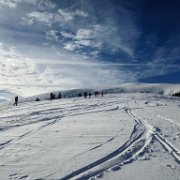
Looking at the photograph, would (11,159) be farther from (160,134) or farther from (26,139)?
(160,134)

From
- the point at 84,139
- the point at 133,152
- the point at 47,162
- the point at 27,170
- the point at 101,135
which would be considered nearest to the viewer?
the point at 27,170

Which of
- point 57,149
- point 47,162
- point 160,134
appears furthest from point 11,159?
point 160,134

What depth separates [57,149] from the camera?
27.2ft

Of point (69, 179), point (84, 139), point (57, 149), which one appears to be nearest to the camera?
point (69, 179)

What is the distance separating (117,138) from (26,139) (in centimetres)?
388

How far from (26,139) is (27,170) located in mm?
3973

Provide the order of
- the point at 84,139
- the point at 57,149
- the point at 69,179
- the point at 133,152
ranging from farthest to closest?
1. the point at 84,139
2. the point at 57,149
3. the point at 133,152
4. the point at 69,179

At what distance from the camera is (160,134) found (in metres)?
11.0

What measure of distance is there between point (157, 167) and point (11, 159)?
4.29 metres

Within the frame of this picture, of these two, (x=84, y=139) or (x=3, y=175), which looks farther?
(x=84, y=139)

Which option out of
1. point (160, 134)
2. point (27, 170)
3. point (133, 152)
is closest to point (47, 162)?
point (27, 170)

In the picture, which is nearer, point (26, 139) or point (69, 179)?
point (69, 179)

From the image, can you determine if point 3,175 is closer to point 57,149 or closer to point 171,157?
point 57,149

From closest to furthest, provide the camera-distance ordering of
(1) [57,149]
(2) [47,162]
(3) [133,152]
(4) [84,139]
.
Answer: (2) [47,162], (3) [133,152], (1) [57,149], (4) [84,139]
